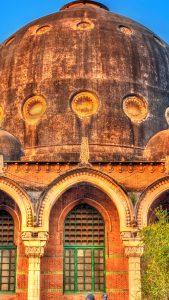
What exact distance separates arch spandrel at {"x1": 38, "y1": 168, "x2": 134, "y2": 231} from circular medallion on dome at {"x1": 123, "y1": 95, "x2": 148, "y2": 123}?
5.34 metres

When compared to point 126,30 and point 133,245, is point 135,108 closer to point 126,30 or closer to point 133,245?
point 126,30

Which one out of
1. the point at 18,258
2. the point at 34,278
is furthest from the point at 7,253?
the point at 34,278

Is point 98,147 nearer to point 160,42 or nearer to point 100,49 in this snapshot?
point 100,49

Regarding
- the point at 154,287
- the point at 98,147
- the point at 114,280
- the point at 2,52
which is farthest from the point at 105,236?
the point at 2,52

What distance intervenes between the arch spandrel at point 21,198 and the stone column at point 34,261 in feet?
2.09

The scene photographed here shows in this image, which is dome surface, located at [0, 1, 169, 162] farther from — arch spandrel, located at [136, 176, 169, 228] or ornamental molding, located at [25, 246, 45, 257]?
ornamental molding, located at [25, 246, 45, 257]

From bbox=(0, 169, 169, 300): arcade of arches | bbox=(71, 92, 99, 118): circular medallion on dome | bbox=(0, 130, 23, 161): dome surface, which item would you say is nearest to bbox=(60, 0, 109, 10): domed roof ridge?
bbox=(71, 92, 99, 118): circular medallion on dome

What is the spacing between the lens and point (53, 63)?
2859 cm

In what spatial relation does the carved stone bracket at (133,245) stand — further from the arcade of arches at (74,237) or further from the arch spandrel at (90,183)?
the arch spandrel at (90,183)

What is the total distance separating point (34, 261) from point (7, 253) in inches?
87.0

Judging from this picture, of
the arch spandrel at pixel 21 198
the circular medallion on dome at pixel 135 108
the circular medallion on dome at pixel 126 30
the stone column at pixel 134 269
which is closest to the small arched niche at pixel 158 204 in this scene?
the stone column at pixel 134 269

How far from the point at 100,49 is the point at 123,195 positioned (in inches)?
362

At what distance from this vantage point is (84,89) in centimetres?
2762

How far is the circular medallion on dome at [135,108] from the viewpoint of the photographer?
27.8m
